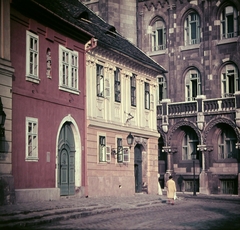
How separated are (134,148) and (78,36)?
30.9ft

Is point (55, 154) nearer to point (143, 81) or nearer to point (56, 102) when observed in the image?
point (56, 102)

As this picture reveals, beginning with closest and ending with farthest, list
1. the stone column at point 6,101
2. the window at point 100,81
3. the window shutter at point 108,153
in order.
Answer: the stone column at point 6,101
the window at point 100,81
the window shutter at point 108,153

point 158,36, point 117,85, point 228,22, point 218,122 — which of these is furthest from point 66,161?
point 158,36

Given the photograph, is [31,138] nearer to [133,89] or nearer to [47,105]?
[47,105]

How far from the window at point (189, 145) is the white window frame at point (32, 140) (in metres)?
25.9

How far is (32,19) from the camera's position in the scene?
1027 inches

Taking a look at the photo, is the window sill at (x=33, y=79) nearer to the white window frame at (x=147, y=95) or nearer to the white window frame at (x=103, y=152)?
the white window frame at (x=103, y=152)

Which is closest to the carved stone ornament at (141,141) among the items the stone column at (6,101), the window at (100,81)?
the window at (100,81)

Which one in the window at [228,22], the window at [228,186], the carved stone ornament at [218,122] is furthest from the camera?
the window at [228,22]

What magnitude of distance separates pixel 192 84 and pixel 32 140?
88.4 feet

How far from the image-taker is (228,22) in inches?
1940

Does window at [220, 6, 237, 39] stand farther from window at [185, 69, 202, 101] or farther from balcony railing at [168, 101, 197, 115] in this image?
balcony railing at [168, 101, 197, 115]

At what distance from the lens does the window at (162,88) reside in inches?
2050

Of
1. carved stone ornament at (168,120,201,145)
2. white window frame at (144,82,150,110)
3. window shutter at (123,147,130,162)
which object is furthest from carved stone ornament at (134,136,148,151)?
carved stone ornament at (168,120,201,145)
